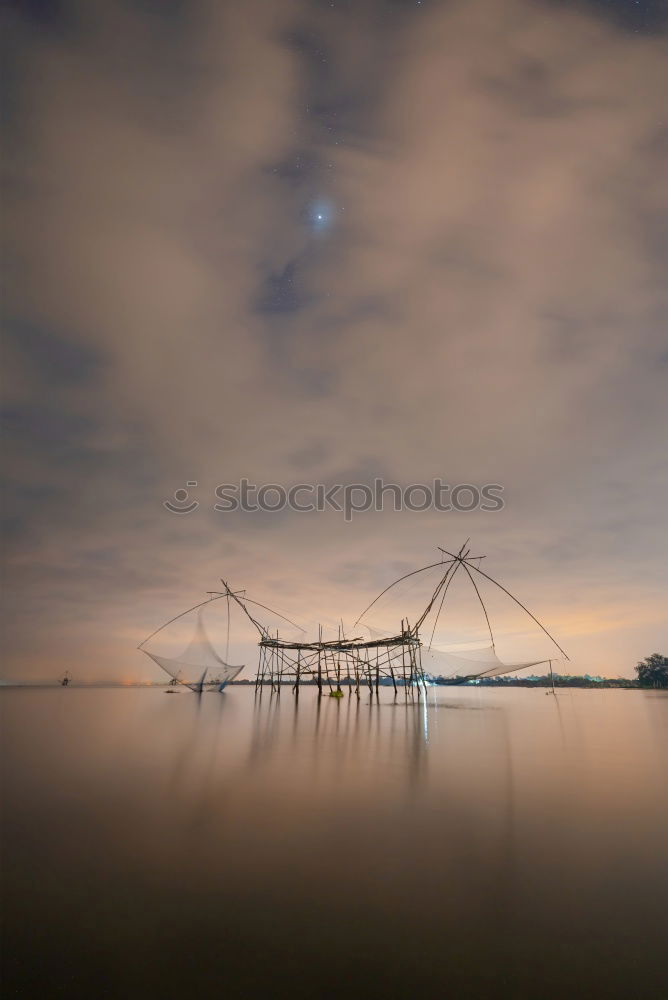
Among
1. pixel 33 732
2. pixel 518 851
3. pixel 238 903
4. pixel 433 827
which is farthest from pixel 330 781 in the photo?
pixel 33 732

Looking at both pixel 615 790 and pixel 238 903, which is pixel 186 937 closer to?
pixel 238 903

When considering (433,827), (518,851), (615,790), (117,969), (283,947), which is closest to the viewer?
(117,969)

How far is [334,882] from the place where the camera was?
14.0 feet

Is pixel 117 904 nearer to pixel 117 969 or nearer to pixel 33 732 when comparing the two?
pixel 117 969

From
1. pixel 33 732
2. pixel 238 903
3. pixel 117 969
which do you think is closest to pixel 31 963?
pixel 117 969

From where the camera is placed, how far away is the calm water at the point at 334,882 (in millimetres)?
2932

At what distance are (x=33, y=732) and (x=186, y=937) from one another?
17863 millimetres

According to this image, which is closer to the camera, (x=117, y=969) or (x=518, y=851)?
(x=117, y=969)

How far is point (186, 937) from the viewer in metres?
3.30

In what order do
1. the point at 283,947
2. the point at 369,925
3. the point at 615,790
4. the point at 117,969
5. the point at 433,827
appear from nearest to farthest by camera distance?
the point at 117,969 → the point at 283,947 → the point at 369,925 → the point at 433,827 → the point at 615,790

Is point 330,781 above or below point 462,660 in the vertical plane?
below

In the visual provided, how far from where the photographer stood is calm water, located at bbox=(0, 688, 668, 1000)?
2.93m

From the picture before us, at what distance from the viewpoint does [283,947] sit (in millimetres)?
3203

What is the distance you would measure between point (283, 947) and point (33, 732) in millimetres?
18381
